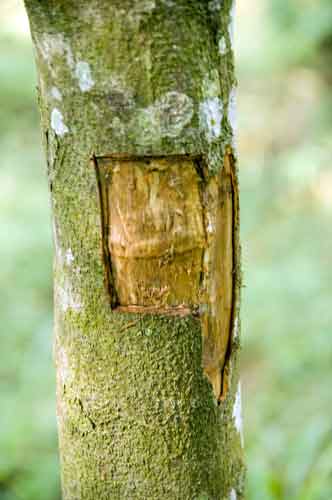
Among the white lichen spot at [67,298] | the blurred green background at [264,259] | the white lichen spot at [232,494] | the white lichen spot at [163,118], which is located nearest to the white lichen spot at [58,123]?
the white lichen spot at [163,118]

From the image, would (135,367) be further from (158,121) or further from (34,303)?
(34,303)

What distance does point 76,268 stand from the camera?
0.95 m

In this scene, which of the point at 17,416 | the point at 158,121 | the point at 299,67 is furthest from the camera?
the point at 299,67

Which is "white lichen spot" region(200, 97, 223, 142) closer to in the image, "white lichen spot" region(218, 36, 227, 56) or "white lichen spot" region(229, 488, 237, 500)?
"white lichen spot" region(218, 36, 227, 56)

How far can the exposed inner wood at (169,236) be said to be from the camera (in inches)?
34.5

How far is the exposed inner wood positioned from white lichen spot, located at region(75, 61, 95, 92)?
0.09 meters

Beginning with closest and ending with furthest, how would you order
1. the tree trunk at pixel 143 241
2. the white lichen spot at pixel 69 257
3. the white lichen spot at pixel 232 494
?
the tree trunk at pixel 143 241 → the white lichen spot at pixel 69 257 → the white lichen spot at pixel 232 494

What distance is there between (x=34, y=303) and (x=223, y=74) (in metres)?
3.14

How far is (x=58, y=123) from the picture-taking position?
896mm

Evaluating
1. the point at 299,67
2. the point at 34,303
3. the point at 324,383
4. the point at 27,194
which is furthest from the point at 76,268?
the point at 299,67

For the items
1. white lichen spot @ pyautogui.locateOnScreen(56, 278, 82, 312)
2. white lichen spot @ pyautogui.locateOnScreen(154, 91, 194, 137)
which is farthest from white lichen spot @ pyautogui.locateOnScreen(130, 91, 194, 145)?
white lichen spot @ pyautogui.locateOnScreen(56, 278, 82, 312)

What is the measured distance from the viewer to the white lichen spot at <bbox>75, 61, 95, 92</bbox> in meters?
0.83

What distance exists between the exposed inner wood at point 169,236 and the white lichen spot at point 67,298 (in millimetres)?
67

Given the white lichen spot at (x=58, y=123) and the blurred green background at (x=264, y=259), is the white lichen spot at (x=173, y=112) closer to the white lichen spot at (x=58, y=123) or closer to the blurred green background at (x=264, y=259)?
the white lichen spot at (x=58, y=123)
